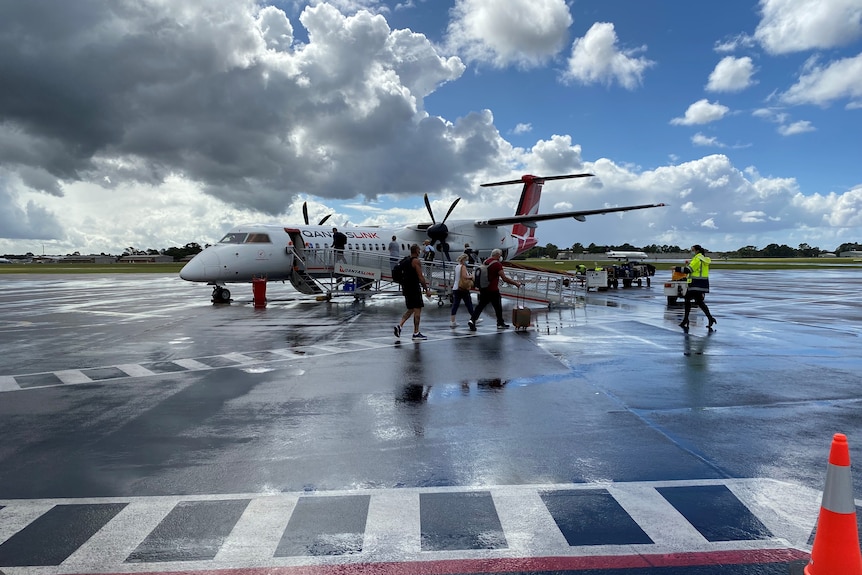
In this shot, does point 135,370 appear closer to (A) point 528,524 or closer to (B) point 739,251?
(A) point 528,524

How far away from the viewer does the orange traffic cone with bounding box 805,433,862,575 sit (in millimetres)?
3162

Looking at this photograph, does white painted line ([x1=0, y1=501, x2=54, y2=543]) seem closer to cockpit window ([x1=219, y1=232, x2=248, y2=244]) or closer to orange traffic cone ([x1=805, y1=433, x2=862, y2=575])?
orange traffic cone ([x1=805, y1=433, x2=862, y2=575])

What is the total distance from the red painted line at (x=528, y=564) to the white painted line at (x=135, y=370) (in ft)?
21.2

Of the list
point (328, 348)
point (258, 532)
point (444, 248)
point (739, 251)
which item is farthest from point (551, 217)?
point (739, 251)

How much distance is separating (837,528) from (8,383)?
32.9 ft

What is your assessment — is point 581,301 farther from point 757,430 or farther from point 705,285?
point 757,430

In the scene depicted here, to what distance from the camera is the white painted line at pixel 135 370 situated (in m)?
9.22

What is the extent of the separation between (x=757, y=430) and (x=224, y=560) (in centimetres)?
527

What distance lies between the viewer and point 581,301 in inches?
922

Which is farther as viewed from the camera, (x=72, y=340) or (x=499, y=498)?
(x=72, y=340)

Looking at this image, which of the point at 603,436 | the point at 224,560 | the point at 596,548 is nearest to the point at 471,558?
the point at 596,548

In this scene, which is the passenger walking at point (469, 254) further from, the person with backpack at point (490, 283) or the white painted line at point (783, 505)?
the white painted line at point (783, 505)

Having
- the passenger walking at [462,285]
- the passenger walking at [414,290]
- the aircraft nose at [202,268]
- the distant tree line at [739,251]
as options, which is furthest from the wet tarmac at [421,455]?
the distant tree line at [739,251]

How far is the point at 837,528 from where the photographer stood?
10.6 ft
